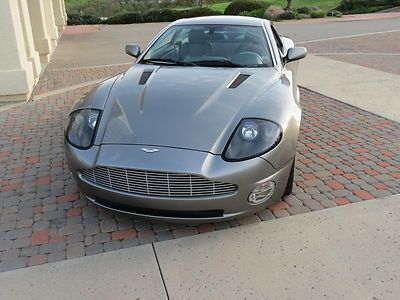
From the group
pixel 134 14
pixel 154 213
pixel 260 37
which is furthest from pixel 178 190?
pixel 134 14

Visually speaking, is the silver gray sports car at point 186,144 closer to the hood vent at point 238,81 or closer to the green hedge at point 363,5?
the hood vent at point 238,81

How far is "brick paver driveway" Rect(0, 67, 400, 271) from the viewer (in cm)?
278

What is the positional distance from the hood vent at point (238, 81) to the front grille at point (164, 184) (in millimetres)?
1020

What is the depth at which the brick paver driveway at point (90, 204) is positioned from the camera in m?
2.78

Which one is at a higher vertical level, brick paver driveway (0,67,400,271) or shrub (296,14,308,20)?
brick paver driveway (0,67,400,271)

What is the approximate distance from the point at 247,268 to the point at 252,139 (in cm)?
86

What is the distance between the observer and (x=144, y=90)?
3.27 m

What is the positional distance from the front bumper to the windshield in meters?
1.52

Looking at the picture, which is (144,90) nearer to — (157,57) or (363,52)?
(157,57)

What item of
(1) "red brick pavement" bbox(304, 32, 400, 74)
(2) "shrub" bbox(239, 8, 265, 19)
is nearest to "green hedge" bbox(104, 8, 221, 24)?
(2) "shrub" bbox(239, 8, 265, 19)

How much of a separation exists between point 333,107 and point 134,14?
22.5 meters

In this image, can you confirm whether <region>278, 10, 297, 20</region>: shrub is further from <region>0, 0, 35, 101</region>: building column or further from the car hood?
the car hood

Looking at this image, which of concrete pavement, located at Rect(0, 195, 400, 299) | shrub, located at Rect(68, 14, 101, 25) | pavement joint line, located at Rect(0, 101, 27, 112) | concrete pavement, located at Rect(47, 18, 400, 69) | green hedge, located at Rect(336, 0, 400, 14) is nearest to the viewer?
concrete pavement, located at Rect(0, 195, 400, 299)

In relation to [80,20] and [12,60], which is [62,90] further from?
[80,20]
